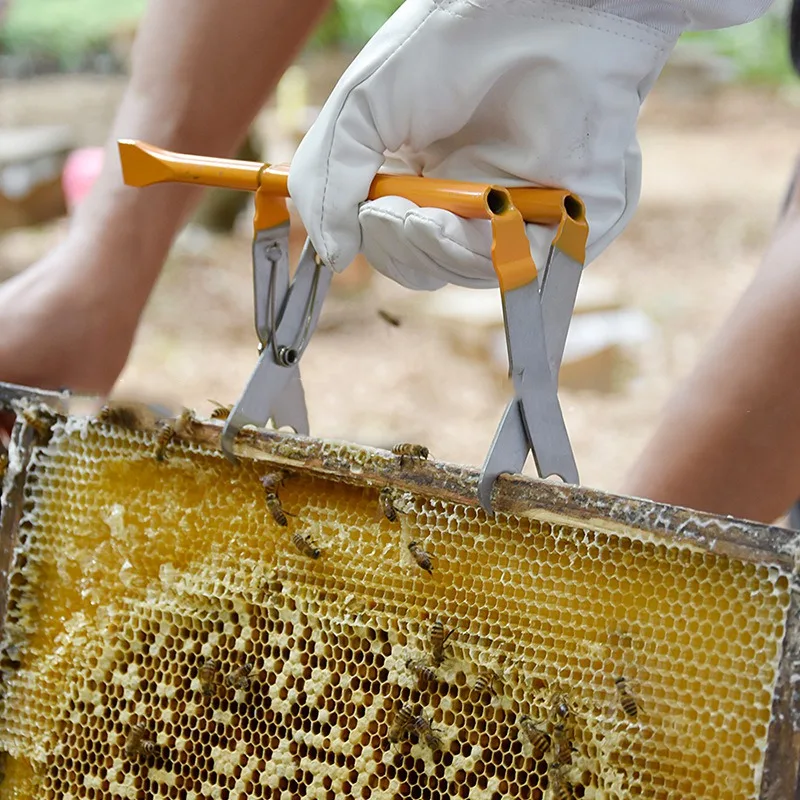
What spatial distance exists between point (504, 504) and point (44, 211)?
15.0 ft

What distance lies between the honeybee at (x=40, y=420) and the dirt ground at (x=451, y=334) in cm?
130

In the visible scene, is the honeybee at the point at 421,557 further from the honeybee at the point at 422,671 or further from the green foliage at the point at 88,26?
the green foliage at the point at 88,26

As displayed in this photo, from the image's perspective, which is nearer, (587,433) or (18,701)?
(18,701)

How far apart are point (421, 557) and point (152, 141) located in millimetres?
627

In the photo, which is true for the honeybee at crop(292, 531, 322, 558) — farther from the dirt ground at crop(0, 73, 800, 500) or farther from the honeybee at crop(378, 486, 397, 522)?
the dirt ground at crop(0, 73, 800, 500)

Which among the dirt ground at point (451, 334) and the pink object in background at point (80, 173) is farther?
the pink object in background at point (80, 173)

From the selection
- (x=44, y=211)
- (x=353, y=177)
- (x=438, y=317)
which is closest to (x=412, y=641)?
(x=353, y=177)

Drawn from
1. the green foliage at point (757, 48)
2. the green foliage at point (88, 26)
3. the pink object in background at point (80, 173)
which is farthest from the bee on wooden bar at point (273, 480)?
the green foliage at point (757, 48)

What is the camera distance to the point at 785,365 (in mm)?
1042

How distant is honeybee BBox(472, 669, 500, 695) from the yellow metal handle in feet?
0.90

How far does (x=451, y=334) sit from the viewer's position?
3.72 metres

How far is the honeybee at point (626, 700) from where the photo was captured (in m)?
0.69

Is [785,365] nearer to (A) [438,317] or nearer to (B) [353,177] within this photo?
(B) [353,177]

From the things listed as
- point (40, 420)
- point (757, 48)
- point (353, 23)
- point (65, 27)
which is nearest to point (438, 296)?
point (40, 420)
